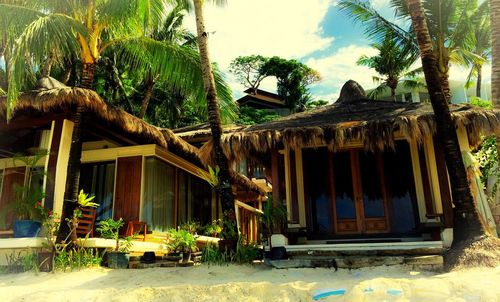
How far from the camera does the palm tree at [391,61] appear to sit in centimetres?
1202

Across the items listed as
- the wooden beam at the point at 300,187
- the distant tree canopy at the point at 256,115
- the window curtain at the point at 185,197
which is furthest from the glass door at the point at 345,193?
the distant tree canopy at the point at 256,115

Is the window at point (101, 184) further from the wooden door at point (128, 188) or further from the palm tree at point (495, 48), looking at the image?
the palm tree at point (495, 48)

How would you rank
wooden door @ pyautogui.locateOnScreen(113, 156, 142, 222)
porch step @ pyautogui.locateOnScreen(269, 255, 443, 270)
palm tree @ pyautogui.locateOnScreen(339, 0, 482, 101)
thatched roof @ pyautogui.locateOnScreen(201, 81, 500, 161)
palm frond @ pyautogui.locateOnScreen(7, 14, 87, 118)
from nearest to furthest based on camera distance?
porch step @ pyautogui.locateOnScreen(269, 255, 443, 270) → palm frond @ pyautogui.locateOnScreen(7, 14, 87, 118) → thatched roof @ pyautogui.locateOnScreen(201, 81, 500, 161) → wooden door @ pyautogui.locateOnScreen(113, 156, 142, 222) → palm tree @ pyautogui.locateOnScreen(339, 0, 482, 101)

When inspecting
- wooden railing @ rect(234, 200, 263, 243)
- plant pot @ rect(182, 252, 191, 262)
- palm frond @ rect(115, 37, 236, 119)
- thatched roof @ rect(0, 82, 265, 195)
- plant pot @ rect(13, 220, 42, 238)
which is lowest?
plant pot @ rect(182, 252, 191, 262)

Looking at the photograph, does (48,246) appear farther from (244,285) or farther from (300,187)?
(300,187)

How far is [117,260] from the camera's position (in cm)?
666

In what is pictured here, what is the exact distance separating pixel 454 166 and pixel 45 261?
6.09 m

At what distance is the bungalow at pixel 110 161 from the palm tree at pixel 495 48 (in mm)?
5372

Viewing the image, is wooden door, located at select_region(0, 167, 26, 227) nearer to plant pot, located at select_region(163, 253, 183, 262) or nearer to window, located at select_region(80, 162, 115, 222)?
window, located at select_region(80, 162, 115, 222)

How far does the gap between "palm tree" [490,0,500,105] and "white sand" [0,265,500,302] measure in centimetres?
354

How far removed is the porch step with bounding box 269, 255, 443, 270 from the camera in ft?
18.3

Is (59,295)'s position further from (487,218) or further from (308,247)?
(487,218)

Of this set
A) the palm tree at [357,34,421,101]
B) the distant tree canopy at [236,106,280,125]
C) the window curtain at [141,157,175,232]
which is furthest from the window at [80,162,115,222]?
the distant tree canopy at [236,106,280,125]

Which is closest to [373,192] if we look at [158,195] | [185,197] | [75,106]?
[158,195]
